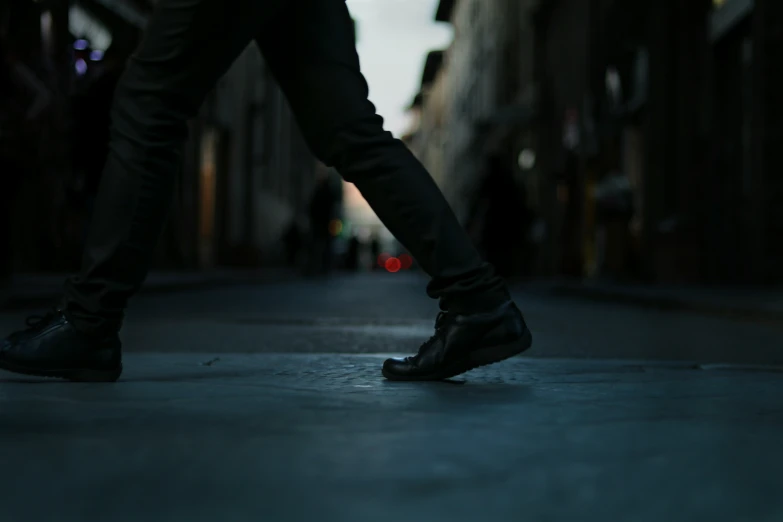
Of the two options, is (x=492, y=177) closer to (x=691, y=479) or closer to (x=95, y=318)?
(x=95, y=318)

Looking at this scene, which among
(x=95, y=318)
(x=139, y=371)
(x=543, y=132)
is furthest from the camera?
(x=543, y=132)

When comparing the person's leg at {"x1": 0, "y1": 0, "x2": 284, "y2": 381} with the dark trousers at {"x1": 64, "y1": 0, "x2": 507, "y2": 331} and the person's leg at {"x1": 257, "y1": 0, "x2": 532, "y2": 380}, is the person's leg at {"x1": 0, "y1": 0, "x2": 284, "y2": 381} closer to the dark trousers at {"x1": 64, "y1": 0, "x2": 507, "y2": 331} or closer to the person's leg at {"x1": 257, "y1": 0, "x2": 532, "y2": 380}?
the dark trousers at {"x1": 64, "y1": 0, "x2": 507, "y2": 331}

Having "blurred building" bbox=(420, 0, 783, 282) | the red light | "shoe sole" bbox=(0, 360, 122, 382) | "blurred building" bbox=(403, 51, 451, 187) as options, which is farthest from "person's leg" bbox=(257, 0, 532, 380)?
the red light

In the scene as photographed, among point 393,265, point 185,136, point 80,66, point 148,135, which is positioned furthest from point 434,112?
point 148,135

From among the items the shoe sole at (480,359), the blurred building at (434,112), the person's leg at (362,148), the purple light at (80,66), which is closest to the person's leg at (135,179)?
the person's leg at (362,148)

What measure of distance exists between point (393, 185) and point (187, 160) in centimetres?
1928

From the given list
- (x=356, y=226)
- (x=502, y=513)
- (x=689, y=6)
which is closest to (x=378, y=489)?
(x=502, y=513)

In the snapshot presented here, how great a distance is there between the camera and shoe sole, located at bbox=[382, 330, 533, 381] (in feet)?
9.52

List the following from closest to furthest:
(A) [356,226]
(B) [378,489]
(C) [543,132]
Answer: (B) [378,489] < (C) [543,132] < (A) [356,226]

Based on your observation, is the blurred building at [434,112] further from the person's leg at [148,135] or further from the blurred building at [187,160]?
the person's leg at [148,135]

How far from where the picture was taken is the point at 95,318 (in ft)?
9.32

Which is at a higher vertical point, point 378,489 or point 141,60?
point 141,60

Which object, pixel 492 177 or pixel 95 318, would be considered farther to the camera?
pixel 492 177

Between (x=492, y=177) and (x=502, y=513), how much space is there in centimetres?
1335
